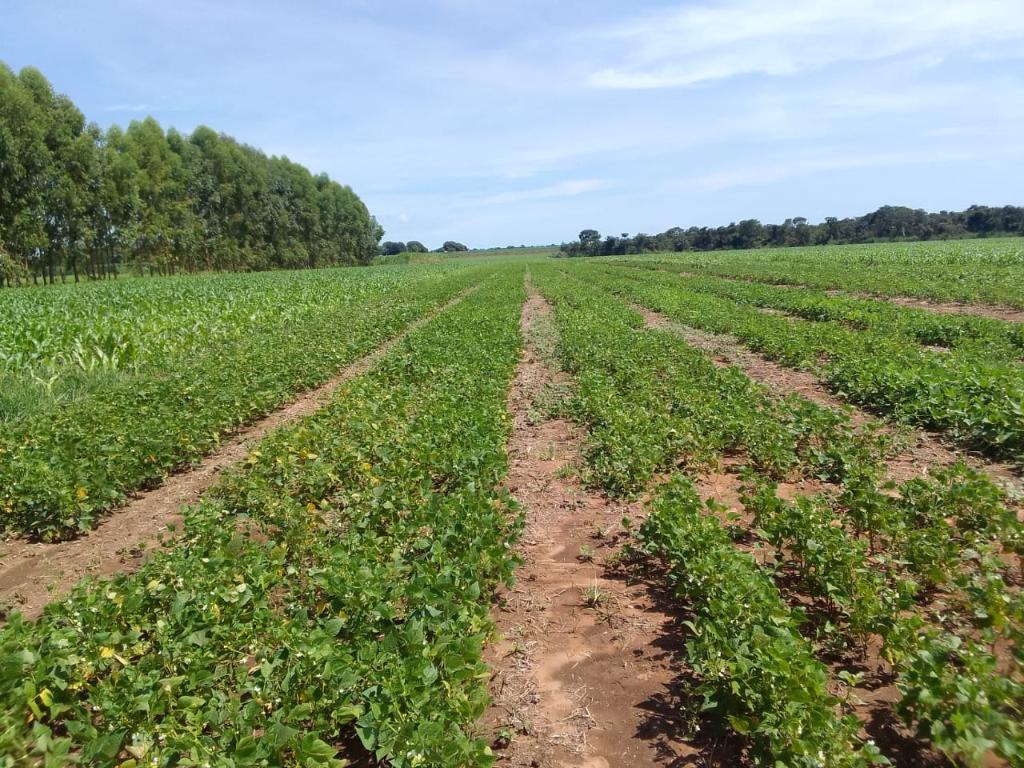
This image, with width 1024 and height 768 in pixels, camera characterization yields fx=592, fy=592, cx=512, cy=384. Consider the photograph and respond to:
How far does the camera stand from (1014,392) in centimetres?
702

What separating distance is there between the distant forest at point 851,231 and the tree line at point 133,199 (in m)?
73.2

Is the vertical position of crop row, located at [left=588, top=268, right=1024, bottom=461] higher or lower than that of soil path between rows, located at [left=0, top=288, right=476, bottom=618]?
higher

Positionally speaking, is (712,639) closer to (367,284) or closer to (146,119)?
(367,284)

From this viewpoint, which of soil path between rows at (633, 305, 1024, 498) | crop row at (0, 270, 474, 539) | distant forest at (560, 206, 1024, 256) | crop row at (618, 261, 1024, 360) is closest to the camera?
crop row at (0, 270, 474, 539)

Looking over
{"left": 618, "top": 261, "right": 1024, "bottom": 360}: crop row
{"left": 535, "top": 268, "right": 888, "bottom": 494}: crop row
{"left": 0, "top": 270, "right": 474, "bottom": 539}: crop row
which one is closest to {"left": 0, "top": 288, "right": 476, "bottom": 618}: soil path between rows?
{"left": 0, "top": 270, "right": 474, "bottom": 539}: crop row

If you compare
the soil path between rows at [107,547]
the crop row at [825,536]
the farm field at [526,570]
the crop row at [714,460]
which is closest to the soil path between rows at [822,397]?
the farm field at [526,570]

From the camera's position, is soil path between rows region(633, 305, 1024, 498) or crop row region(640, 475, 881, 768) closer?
crop row region(640, 475, 881, 768)

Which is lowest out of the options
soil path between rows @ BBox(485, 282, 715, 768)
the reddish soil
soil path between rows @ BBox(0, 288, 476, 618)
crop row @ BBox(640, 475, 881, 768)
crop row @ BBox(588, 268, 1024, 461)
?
soil path between rows @ BBox(485, 282, 715, 768)

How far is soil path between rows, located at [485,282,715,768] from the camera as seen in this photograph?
3.04m

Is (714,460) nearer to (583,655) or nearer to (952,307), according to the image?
(583,655)

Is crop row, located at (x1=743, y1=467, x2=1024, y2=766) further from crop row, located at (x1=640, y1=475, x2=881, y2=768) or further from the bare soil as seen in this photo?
the bare soil

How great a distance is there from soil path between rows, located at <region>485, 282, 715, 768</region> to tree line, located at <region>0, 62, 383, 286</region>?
44.0 metres

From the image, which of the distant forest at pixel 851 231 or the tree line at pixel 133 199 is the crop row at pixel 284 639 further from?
the distant forest at pixel 851 231

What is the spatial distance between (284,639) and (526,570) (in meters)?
2.18
